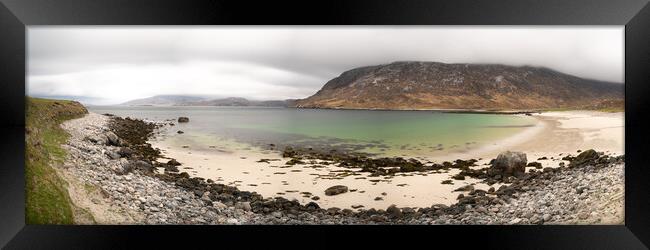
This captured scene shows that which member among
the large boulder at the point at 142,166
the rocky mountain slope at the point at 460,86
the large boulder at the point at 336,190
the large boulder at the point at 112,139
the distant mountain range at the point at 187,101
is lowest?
the large boulder at the point at 336,190

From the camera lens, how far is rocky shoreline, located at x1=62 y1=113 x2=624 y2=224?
3203 millimetres

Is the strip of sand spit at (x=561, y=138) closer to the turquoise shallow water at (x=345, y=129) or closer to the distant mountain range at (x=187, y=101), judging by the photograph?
the turquoise shallow water at (x=345, y=129)

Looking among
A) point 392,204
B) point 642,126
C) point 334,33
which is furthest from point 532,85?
point 334,33

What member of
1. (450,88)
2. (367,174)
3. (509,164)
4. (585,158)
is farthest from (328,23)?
(585,158)

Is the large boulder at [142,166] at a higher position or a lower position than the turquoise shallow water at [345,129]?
lower

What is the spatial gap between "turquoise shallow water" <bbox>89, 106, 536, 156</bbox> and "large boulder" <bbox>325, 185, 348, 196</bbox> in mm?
413


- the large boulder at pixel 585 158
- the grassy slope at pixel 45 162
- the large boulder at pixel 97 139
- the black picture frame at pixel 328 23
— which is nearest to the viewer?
the black picture frame at pixel 328 23

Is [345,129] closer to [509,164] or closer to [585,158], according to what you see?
[509,164]

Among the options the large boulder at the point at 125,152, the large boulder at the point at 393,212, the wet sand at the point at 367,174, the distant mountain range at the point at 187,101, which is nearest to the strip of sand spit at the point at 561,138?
the wet sand at the point at 367,174

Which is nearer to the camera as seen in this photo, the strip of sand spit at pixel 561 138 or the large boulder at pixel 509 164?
the strip of sand spit at pixel 561 138

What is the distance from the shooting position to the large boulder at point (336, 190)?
11.1ft

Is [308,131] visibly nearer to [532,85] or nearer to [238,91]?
[238,91]

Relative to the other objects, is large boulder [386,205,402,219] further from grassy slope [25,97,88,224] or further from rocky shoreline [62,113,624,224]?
grassy slope [25,97,88,224]

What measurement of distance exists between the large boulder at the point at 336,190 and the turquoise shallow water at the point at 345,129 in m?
0.41
